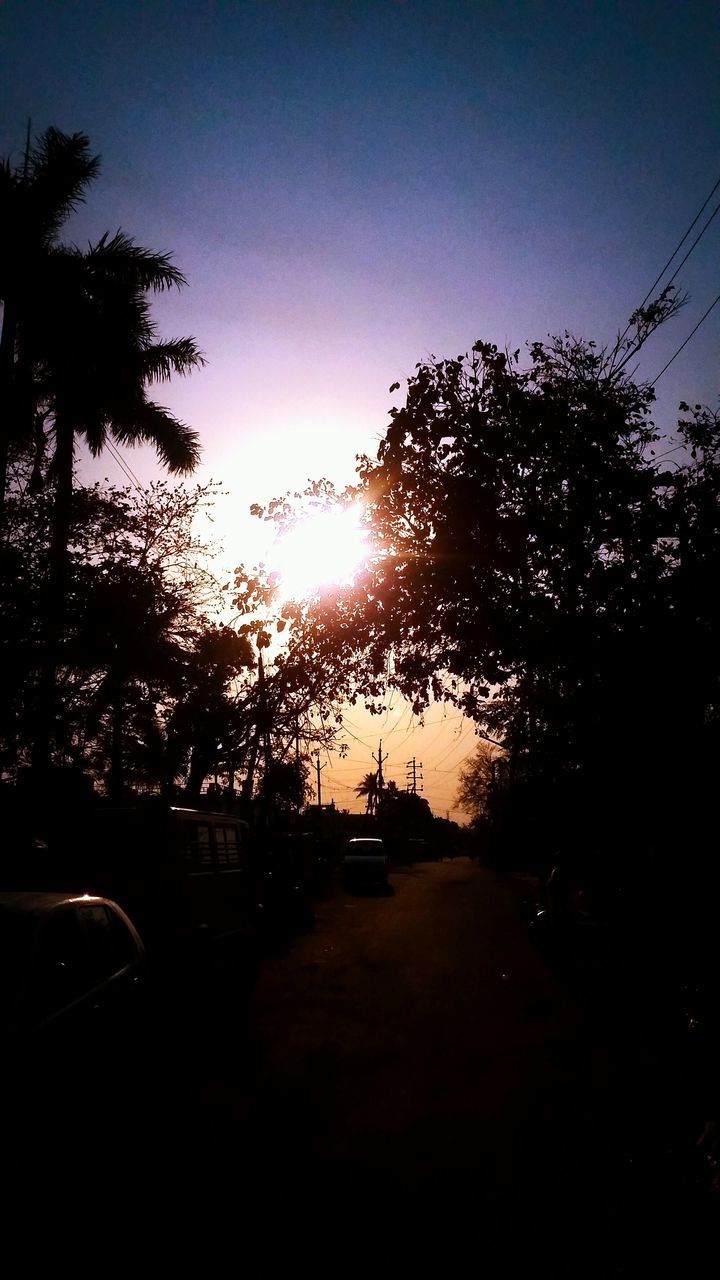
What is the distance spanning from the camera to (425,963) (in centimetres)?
1575

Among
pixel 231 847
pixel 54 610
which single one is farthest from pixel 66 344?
pixel 231 847

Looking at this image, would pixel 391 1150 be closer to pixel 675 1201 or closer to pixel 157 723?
pixel 675 1201

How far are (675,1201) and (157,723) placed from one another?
17906mm

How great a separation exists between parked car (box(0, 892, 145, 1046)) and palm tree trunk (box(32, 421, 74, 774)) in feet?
30.6

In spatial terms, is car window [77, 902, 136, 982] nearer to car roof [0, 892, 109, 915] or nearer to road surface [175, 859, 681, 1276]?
car roof [0, 892, 109, 915]

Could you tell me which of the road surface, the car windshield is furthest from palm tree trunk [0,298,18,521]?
the car windshield

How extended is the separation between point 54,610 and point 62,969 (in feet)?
36.0

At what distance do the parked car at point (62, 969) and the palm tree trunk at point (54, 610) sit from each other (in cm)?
932

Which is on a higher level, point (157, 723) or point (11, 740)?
point (157, 723)

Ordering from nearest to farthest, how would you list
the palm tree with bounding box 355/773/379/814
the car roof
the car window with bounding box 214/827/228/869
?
1. the car roof
2. the car window with bounding box 214/827/228/869
3. the palm tree with bounding box 355/773/379/814

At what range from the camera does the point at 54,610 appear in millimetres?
15344

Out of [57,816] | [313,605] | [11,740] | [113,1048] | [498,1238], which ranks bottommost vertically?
[498,1238]

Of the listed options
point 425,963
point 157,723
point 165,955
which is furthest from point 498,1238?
point 157,723

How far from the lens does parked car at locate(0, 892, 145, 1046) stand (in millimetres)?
4684
